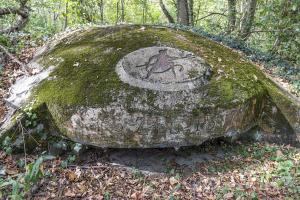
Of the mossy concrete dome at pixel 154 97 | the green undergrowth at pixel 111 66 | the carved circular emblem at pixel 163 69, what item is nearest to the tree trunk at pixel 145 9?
the green undergrowth at pixel 111 66

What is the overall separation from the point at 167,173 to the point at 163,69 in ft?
5.43

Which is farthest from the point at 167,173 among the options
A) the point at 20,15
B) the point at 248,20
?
the point at 248,20

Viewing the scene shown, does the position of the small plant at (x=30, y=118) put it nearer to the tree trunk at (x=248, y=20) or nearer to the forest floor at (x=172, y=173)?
the forest floor at (x=172, y=173)

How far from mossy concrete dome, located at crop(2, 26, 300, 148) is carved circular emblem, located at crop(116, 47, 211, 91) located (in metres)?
0.02

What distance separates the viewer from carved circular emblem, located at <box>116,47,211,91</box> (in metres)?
5.09

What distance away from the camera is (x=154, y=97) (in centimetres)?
491

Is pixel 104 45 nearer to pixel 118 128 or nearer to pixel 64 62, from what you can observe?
pixel 64 62

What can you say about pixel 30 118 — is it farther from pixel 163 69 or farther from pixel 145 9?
pixel 145 9

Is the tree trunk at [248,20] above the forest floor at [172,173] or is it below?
above

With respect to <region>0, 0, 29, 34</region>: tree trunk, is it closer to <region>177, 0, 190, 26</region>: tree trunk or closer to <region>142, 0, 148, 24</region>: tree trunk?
<region>177, 0, 190, 26</region>: tree trunk

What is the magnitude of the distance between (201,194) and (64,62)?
3.20m

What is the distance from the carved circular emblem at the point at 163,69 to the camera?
509cm

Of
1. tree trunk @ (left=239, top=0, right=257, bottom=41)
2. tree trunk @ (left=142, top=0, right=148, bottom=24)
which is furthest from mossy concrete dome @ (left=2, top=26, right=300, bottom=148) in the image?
tree trunk @ (left=142, top=0, right=148, bottom=24)

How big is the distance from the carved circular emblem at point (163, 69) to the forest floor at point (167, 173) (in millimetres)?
1074
